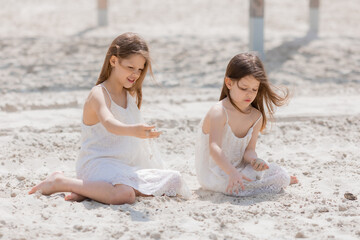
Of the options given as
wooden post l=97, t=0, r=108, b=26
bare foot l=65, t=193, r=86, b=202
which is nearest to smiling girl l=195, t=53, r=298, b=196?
bare foot l=65, t=193, r=86, b=202

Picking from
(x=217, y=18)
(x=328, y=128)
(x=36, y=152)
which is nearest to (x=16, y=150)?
(x=36, y=152)

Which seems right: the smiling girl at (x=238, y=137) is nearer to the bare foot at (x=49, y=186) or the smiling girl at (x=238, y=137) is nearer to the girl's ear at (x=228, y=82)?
the girl's ear at (x=228, y=82)

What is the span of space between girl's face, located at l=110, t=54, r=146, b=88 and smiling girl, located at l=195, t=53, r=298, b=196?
49 cm

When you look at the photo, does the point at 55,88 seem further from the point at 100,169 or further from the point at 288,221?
the point at 288,221

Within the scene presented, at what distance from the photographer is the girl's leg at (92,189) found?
2842mm

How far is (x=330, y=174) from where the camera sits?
341 centimetres

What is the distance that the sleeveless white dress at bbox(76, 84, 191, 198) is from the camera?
117 inches

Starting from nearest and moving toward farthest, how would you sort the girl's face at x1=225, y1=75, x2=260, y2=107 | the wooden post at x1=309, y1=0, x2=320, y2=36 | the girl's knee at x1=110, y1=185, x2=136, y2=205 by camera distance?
the girl's knee at x1=110, y1=185, x2=136, y2=205 → the girl's face at x1=225, y1=75, x2=260, y2=107 → the wooden post at x1=309, y1=0, x2=320, y2=36

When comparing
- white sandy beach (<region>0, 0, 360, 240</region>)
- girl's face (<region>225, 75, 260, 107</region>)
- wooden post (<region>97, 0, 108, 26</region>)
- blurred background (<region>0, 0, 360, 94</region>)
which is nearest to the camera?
white sandy beach (<region>0, 0, 360, 240</region>)

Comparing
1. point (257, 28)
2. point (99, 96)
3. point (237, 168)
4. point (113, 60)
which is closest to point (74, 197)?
point (99, 96)

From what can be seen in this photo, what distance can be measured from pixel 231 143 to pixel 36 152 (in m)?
1.52

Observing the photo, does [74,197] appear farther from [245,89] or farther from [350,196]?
[350,196]

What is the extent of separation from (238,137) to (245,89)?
0.31m

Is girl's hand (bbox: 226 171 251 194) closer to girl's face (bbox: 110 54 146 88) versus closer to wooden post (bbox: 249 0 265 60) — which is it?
girl's face (bbox: 110 54 146 88)
